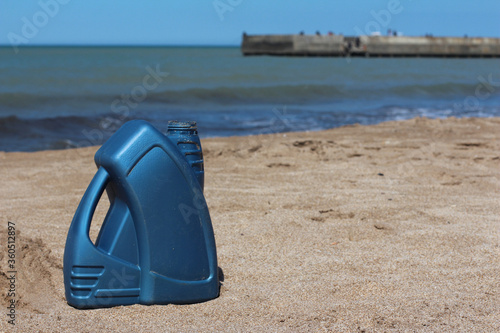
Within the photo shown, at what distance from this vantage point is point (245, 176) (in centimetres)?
424

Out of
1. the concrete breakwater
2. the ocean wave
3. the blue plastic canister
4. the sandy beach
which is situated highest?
the blue plastic canister

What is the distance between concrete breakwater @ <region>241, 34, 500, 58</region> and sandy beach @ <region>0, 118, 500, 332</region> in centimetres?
4190

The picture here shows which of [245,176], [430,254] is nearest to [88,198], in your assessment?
[430,254]

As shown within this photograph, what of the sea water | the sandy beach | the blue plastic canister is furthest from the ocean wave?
the blue plastic canister

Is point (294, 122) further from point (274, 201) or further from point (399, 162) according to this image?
point (274, 201)

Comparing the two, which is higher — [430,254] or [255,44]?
[430,254]

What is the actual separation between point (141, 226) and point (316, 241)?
1160 millimetres

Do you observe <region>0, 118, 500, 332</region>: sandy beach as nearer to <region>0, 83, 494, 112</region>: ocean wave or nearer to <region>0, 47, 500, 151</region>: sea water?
<region>0, 47, 500, 151</region>: sea water

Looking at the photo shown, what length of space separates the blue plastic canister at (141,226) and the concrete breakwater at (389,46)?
148 feet

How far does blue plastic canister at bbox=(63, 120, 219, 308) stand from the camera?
1.80 metres

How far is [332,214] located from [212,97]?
34.5ft

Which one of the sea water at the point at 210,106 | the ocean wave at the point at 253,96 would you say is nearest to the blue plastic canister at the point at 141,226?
the sea water at the point at 210,106

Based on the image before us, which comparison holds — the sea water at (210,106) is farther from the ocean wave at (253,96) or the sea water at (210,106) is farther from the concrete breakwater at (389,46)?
the concrete breakwater at (389,46)

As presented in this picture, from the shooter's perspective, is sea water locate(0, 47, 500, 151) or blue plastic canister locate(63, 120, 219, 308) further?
sea water locate(0, 47, 500, 151)
